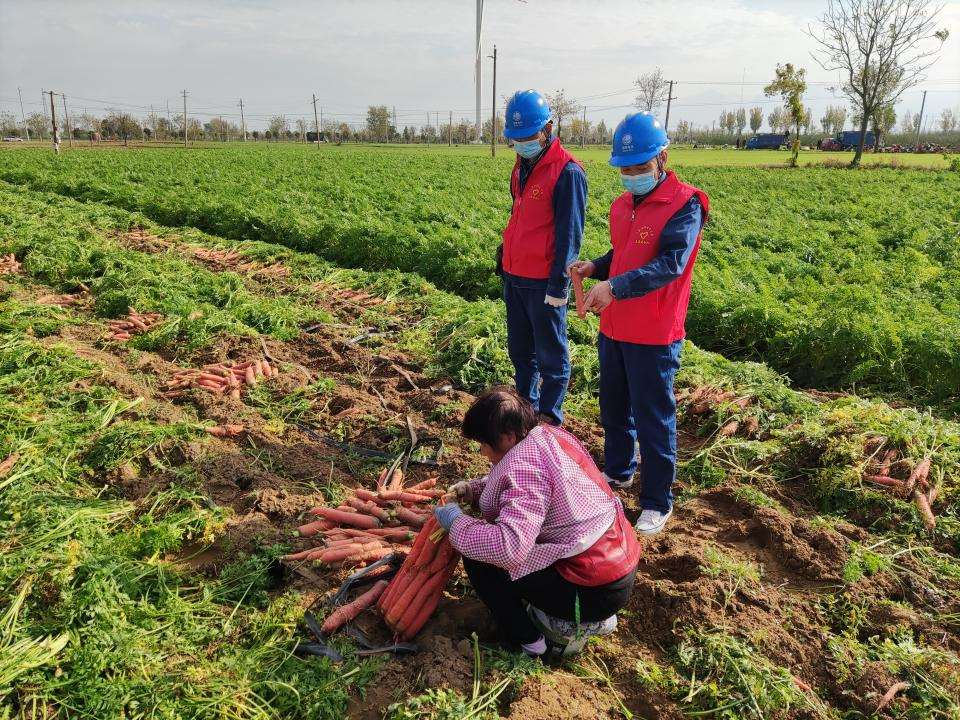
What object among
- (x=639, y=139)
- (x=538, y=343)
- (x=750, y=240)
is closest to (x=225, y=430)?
(x=538, y=343)

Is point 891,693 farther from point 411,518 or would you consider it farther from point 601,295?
point 411,518

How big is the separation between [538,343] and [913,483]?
2.64 metres

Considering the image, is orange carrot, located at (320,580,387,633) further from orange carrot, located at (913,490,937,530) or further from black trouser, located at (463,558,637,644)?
orange carrot, located at (913,490,937,530)

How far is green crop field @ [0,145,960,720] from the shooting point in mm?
2738

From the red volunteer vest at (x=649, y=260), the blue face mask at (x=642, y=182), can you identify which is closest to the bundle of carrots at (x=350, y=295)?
the red volunteer vest at (x=649, y=260)

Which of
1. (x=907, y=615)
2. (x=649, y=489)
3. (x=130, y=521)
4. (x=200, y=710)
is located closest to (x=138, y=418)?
(x=130, y=521)

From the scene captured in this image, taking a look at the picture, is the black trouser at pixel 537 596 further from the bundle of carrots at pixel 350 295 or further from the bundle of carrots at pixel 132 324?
the bundle of carrots at pixel 350 295

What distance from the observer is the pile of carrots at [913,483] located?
12.8ft

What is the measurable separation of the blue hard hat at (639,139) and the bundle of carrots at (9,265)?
30.5 feet

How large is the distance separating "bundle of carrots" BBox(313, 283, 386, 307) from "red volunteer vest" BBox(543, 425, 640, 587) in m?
6.08

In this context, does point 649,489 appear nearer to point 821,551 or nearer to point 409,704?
point 821,551

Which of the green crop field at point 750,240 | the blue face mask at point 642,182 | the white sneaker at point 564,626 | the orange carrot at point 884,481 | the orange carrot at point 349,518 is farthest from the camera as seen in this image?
the green crop field at point 750,240

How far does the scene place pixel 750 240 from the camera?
1202cm

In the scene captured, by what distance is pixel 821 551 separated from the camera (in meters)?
3.71
